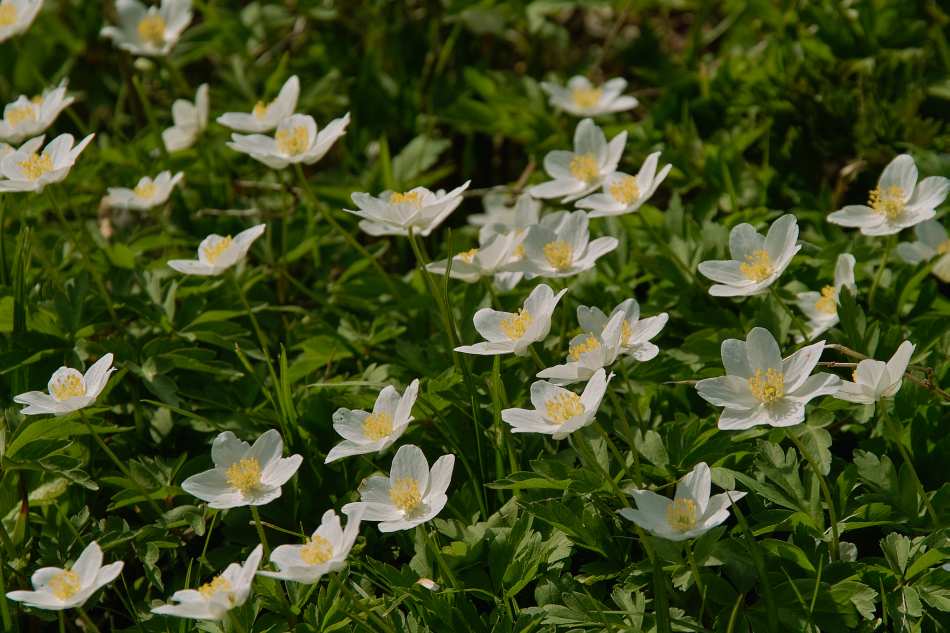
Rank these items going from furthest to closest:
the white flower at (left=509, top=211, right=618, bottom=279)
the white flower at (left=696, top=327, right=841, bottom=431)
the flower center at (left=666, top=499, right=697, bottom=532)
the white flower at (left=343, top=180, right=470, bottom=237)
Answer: the white flower at (left=509, top=211, right=618, bottom=279)
the white flower at (left=343, top=180, right=470, bottom=237)
the white flower at (left=696, top=327, right=841, bottom=431)
the flower center at (left=666, top=499, right=697, bottom=532)

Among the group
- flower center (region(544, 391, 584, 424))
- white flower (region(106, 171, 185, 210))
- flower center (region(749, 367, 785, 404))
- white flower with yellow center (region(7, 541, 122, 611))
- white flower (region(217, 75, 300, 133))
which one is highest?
white flower (region(217, 75, 300, 133))

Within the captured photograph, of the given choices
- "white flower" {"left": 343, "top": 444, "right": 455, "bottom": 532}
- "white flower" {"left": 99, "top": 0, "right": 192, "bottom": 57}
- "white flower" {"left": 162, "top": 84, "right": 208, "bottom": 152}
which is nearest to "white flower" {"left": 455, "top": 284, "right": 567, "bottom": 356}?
"white flower" {"left": 343, "top": 444, "right": 455, "bottom": 532}

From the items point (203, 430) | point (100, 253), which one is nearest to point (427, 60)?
point (100, 253)

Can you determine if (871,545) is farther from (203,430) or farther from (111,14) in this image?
(111,14)

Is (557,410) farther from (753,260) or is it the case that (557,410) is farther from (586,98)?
(586,98)

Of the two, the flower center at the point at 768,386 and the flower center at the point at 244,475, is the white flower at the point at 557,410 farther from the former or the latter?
the flower center at the point at 244,475

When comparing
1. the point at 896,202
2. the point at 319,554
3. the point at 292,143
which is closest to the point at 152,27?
the point at 292,143

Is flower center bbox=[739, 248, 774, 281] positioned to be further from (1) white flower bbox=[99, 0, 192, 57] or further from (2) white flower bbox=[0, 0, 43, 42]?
(2) white flower bbox=[0, 0, 43, 42]
